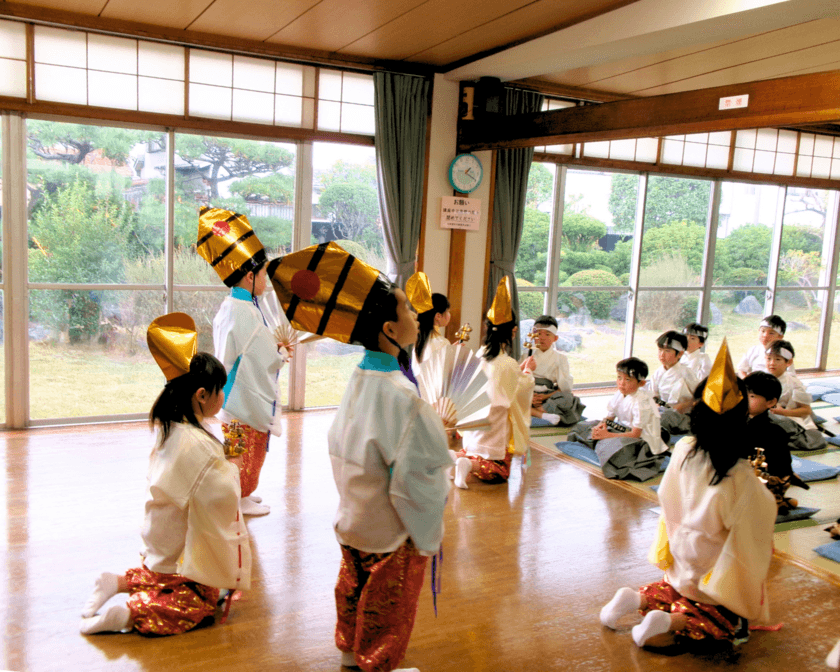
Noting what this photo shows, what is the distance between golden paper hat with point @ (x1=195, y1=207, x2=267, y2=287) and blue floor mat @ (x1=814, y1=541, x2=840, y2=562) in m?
3.13

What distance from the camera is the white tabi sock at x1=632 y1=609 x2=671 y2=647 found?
8.26ft

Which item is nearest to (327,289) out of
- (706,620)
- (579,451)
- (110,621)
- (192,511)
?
(192,511)

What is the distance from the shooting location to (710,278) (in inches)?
299

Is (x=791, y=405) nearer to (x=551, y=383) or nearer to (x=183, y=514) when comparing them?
(x=551, y=383)

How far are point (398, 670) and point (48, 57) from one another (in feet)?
14.7

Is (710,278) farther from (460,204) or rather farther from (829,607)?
(829,607)

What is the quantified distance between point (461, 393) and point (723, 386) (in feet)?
3.01

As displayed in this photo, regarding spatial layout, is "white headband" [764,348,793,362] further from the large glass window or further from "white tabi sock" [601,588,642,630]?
"white tabi sock" [601,588,642,630]

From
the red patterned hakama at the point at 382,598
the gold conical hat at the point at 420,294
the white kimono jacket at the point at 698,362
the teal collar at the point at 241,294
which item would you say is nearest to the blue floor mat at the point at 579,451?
the white kimono jacket at the point at 698,362

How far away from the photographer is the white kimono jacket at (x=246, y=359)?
135 inches

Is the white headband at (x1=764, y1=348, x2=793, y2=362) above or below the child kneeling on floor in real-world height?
above

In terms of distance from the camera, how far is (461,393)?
8.83ft

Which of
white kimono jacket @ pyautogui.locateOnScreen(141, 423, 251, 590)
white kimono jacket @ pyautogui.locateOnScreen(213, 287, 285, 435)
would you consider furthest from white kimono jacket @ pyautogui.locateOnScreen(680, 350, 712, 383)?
white kimono jacket @ pyautogui.locateOnScreen(141, 423, 251, 590)

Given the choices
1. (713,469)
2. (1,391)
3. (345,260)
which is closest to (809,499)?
(713,469)
